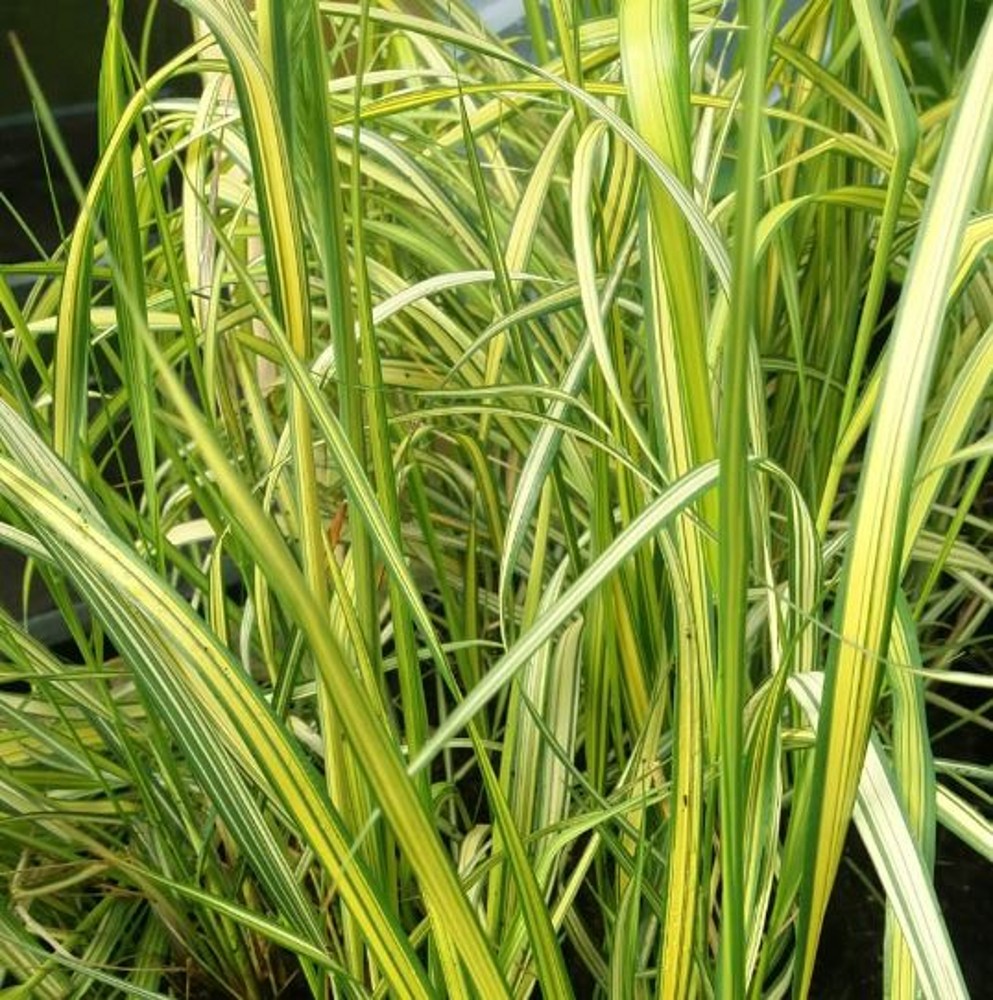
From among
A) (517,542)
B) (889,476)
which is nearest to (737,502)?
(889,476)

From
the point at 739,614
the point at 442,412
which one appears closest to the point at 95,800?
the point at 442,412

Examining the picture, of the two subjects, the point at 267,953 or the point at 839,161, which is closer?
the point at 267,953

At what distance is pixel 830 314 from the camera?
68cm

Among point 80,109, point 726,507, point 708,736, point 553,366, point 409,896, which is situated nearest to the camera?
point 726,507

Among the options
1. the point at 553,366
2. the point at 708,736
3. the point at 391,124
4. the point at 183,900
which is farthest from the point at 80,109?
the point at 708,736

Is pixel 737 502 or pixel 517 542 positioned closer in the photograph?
pixel 737 502

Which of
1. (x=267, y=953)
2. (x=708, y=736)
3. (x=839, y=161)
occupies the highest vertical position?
(x=839, y=161)

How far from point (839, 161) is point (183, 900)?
0.50m

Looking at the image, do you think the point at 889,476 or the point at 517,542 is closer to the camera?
the point at 889,476

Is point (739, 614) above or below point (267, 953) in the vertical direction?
above

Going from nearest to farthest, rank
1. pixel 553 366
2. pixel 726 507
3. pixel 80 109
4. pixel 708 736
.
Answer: pixel 726 507 < pixel 708 736 < pixel 553 366 < pixel 80 109

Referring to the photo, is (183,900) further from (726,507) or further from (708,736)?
(726,507)

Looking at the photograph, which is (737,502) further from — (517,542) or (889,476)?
(517,542)

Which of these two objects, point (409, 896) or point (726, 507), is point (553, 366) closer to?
point (409, 896)
